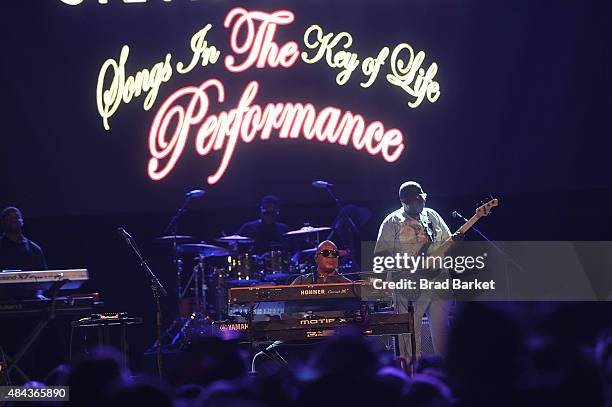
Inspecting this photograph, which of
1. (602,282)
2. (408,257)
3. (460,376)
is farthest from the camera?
(602,282)

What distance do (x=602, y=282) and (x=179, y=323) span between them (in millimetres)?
5555

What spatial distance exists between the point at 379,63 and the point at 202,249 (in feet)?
11.5

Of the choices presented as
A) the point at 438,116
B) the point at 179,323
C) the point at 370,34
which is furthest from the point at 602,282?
the point at 179,323

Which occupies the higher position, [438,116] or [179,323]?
[438,116]

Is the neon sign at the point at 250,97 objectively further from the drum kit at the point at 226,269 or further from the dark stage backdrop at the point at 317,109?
the drum kit at the point at 226,269

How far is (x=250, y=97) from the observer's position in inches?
492

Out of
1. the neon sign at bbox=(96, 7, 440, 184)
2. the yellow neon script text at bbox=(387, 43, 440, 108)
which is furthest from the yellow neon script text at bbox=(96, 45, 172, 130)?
the yellow neon script text at bbox=(387, 43, 440, 108)

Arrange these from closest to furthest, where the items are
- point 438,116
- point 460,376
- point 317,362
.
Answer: point 460,376, point 317,362, point 438,116

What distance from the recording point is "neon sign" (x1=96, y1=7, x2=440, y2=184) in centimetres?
1243

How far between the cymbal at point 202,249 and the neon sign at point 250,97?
1079 mm

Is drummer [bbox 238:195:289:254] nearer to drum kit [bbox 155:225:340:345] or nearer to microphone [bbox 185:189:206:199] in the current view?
drum kit [bbox 155:225:340:345]

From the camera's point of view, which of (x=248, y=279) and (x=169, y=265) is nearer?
(x=248, y=279)

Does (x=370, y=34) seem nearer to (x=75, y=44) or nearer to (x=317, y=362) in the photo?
(x=75, y=44)

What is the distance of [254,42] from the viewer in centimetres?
1252
